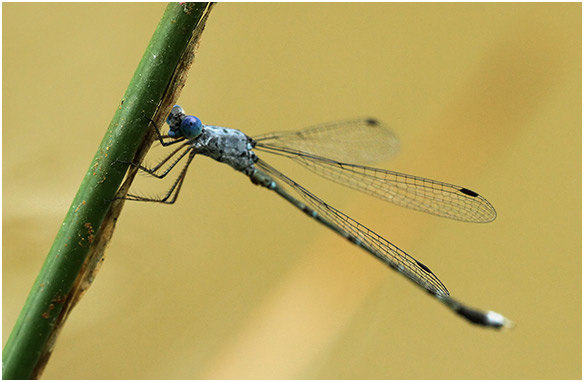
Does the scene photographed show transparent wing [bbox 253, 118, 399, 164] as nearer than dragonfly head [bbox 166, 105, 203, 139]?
No

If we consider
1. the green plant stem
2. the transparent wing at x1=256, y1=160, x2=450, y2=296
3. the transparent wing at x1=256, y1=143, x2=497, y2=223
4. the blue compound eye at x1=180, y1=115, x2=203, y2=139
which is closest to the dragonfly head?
the blue compound eye at x1=180, y1=115, x2=203, y2=139

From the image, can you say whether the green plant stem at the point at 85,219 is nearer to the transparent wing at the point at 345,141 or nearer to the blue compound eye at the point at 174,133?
the blue compound eye at the point at 174,133

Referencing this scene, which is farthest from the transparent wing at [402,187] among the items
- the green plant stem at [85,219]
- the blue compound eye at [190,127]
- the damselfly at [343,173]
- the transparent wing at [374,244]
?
the green plant stem at [85,219]

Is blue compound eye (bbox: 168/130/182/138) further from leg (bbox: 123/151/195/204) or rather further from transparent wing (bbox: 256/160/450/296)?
transparent wing (bbox: 256/160/450/296)

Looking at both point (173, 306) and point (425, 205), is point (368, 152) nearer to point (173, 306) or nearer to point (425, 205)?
point (425, 205)

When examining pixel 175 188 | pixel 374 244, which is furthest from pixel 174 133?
pixel 374 244
